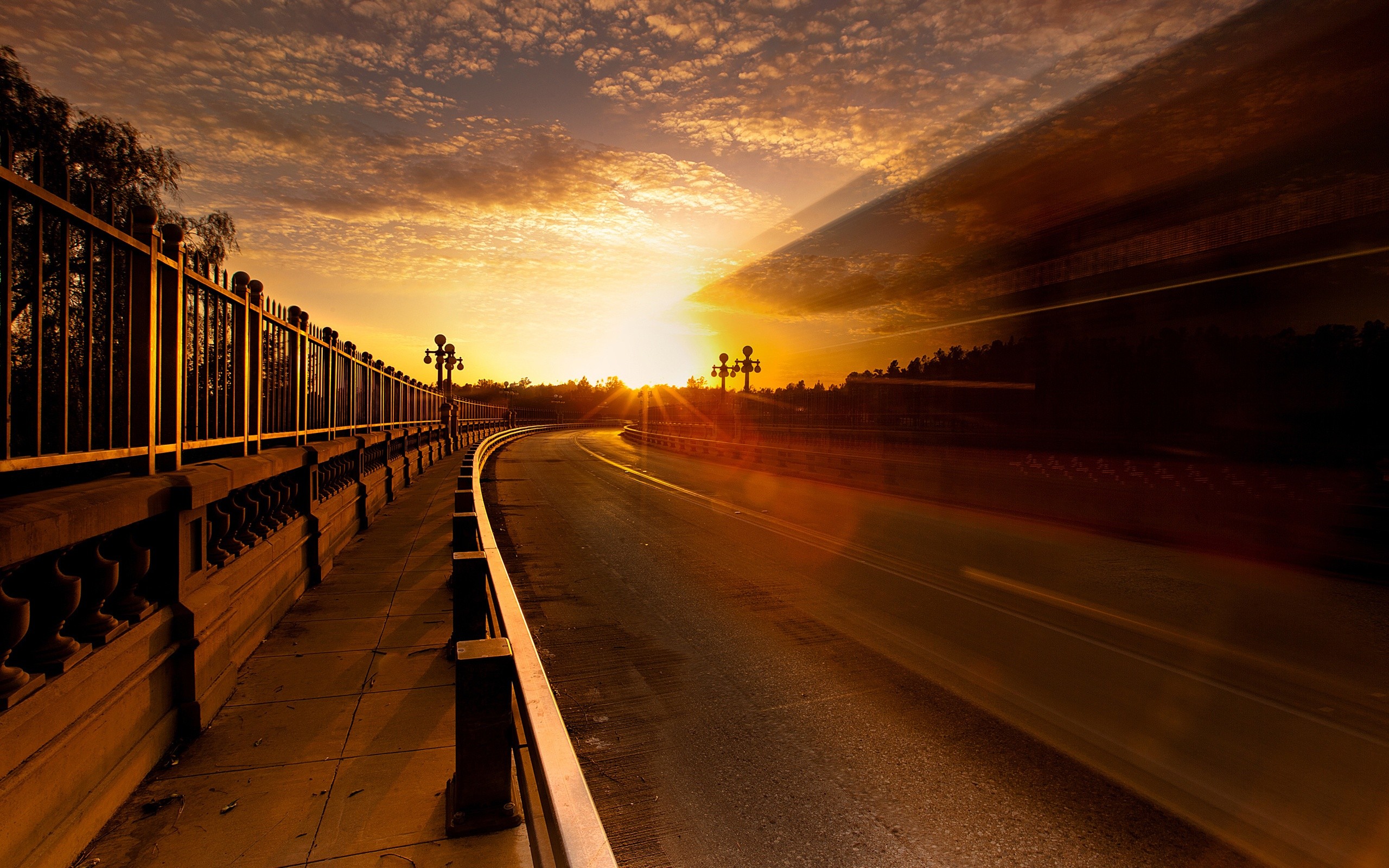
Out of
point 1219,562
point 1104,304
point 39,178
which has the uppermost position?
point 1104,304

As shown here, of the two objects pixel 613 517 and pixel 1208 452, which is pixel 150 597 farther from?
pixel 1208 452

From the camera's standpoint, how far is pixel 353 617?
636cm

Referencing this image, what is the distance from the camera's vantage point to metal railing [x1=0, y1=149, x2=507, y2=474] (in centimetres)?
282

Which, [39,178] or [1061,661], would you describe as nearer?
[39,178]

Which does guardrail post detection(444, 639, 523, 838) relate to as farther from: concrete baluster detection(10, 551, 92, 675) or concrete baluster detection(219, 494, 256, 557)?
concrete baluster detection(219, 494, 256, 557)

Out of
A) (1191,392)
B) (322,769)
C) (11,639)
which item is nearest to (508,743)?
(322,769)

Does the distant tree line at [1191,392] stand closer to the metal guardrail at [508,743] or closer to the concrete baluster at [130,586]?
the metal guardrail at [508,743]

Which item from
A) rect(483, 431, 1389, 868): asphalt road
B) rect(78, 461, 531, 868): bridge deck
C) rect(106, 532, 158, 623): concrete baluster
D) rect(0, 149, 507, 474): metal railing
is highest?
rect(0, 149, 507, 474): metal railing

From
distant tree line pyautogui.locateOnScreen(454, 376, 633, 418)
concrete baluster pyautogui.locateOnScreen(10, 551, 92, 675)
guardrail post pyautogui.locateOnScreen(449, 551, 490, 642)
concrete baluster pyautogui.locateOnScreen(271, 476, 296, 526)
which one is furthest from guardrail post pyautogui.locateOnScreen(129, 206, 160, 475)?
distant tree line pyautogui.locateOnScreen(454, 376, 633, 418)

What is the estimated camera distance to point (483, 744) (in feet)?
9.11

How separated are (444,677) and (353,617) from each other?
1939mm

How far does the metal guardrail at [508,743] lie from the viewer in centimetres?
157

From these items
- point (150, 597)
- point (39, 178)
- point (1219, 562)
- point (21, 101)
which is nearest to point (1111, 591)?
point (1219, 562)

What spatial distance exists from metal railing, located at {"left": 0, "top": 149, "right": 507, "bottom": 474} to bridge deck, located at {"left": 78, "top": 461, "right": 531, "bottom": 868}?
5.38ft
